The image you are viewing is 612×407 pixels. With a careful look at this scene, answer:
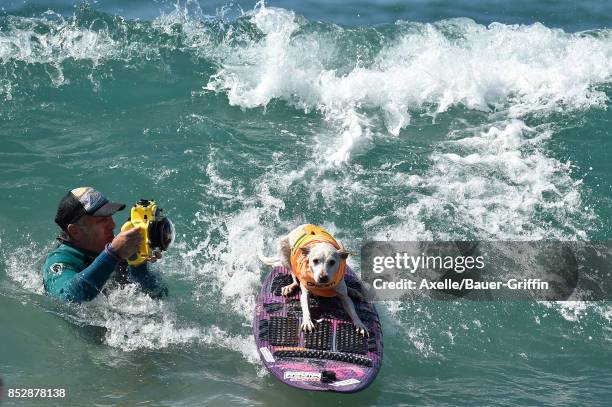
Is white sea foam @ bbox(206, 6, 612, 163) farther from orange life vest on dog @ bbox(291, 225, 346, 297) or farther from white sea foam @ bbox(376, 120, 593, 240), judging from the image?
orange life vest on dog @ bbox(291, 225, 346, 297)

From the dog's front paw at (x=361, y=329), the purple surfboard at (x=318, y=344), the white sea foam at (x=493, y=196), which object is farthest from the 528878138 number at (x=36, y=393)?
the white sea foam at (x=493, y=196)

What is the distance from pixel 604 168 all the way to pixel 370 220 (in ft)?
12.2

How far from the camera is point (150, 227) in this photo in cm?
632

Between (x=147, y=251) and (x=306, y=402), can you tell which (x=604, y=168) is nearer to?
(x=306, y=402)

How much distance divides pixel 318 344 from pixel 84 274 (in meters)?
2.28

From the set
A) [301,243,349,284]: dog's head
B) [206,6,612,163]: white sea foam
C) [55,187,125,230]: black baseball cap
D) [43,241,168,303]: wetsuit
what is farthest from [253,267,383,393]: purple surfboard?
[206,6,612,163]: white sea foam

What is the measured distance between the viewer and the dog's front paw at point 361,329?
301 inches

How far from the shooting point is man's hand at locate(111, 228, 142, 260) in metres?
6.27

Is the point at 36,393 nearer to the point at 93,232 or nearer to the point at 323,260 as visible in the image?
the point at 93,232

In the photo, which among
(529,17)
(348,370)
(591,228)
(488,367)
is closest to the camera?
(348,370)

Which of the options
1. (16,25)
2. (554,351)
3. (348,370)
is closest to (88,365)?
(348,370)

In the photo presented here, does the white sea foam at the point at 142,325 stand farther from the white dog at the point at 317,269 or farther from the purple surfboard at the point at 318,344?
the white dog at the point at 317,269

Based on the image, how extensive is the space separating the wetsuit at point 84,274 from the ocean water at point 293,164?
211mm

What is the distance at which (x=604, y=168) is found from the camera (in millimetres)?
11445
